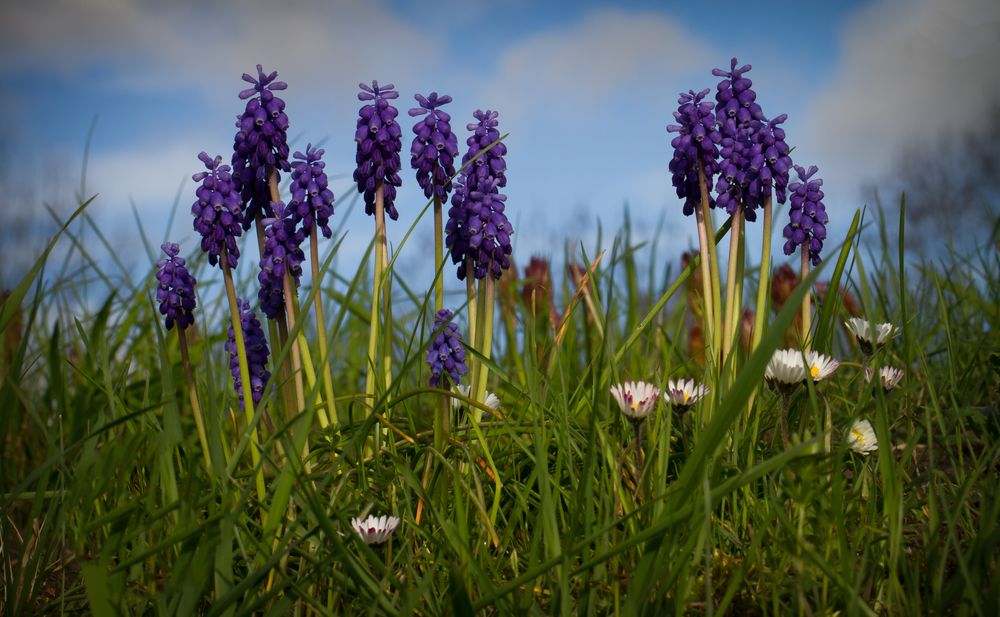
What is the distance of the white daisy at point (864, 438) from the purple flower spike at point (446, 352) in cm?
148

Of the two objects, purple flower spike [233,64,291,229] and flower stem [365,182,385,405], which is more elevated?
purple flower spike [233,64,291,229]

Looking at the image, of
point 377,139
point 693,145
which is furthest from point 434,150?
point 693,145

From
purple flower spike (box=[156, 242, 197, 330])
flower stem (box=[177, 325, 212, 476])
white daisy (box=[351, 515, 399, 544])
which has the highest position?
purple flower spike (box=[156, 242, 197, 330])

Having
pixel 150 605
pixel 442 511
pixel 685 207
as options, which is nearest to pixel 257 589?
pixel 150 605

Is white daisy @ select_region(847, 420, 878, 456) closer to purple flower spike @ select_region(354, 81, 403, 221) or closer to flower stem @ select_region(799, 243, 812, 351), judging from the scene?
flower stem @ select_region(799, 243, 812, 351)

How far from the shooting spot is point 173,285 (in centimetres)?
359

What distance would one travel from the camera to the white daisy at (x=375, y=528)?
115 inches

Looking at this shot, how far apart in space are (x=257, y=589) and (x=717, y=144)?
7.97ft

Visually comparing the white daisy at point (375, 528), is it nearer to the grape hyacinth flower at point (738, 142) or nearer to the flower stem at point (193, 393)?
the flower stem at point (193, 393)

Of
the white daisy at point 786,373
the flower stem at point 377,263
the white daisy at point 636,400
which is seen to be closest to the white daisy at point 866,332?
the white daisy at point 786,373

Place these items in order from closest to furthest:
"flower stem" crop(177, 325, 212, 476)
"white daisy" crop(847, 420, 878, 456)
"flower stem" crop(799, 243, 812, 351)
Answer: "white daisy" crop(847, 420, 878, 456), "flower stem" crop(177, 325, 212, 476), "flower stem" crop(799, 243, 812, 351)

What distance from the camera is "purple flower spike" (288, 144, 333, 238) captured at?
3.65 meters

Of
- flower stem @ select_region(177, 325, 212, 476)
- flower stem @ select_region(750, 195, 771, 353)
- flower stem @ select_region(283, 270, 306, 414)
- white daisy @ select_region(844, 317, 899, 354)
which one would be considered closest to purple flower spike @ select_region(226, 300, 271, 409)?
flower stem @ select_region(283, 270, 306, 414)

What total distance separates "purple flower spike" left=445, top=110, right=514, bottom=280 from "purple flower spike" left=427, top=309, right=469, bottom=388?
259 mm
